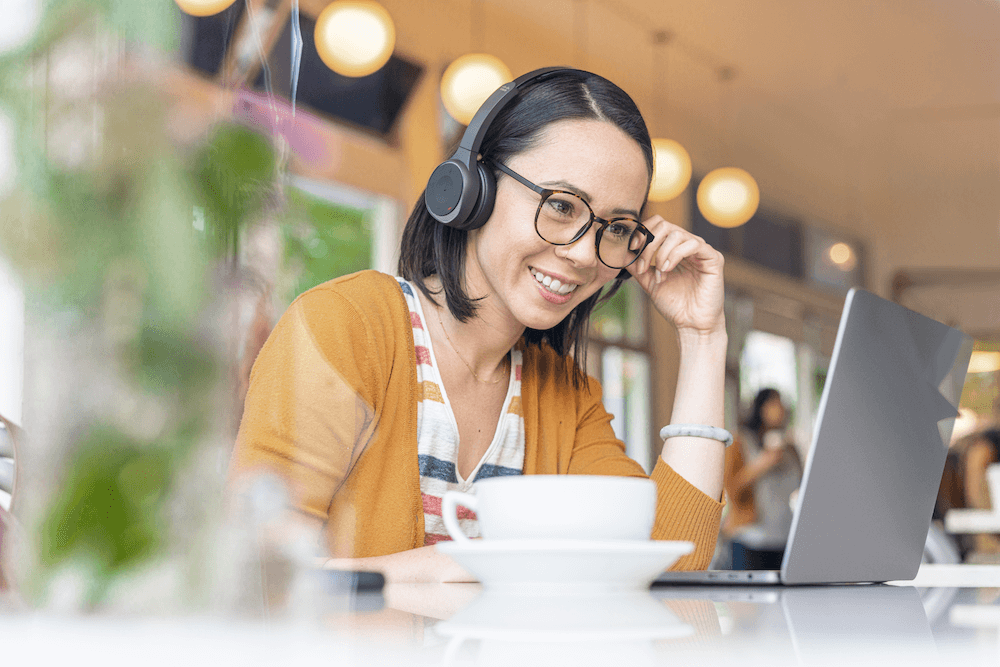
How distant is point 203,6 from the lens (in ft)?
1.32

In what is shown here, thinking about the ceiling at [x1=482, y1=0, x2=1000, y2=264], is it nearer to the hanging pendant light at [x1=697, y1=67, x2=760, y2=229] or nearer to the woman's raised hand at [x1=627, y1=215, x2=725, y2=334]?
the hanging pendant light at [x1=697, y1=67, x2=760, y2=229]

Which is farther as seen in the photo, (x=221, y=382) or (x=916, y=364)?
(x=916, y=364)

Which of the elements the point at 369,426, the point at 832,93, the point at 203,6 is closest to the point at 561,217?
the point at 369,426

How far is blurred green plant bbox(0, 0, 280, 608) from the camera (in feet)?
1.20

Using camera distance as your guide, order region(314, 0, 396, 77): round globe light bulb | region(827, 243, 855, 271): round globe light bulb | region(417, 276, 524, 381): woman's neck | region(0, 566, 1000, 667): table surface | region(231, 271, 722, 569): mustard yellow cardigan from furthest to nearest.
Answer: region(827, 243, 855, 271): round globe light bulb → region(314, 0, 396, 77): round globe light bulb → region(417, 276, 524, 381): woman's neck → region(231, 271, 722, 569): mustard yellow cardigan → region(0, 566, 1000, 667): table surface

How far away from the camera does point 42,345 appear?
0.37m

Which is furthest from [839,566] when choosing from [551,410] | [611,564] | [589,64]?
[589,64]

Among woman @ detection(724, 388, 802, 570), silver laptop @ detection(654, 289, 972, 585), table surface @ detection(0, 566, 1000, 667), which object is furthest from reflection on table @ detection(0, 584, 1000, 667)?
woman @ detection(724, 388, 802, 570)

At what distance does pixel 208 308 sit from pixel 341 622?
147 millimetres

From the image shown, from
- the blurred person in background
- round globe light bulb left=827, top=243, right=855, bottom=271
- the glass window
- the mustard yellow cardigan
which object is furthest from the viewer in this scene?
round globe light bulb left=827, top=243, right=855, bottom=271

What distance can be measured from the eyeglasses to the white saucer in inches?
28.1

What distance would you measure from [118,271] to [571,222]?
2.90 feet

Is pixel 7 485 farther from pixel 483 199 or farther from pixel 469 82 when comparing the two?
pixel 469 82

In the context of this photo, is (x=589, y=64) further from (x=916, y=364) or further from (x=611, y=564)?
(x=611, y=564)
